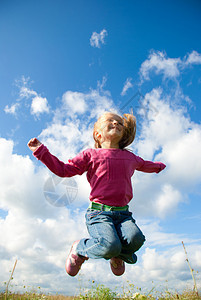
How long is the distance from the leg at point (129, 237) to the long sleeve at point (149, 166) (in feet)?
3.54

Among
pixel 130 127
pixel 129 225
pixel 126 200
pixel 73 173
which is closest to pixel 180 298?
pixel 129 225

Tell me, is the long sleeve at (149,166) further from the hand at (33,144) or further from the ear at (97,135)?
the hand at (33,144)

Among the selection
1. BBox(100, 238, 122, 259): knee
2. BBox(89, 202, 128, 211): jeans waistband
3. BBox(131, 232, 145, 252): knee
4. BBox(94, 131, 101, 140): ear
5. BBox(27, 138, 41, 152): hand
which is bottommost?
BBox(100, 238, 122, 259): knee

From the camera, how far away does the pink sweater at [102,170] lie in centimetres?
391

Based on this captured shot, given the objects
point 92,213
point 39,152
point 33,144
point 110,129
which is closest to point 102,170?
point 92,213

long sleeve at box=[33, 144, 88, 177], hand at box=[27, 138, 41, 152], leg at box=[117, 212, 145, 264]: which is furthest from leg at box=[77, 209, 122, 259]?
hand at box=[27, 138, 41, 152]

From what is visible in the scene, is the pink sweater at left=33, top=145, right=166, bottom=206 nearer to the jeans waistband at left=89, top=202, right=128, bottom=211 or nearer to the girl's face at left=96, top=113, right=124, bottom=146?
the jeans waistband at left=89, top=202, right=128, bottom=211

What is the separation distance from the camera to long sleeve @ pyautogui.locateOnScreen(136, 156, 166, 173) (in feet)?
15.3

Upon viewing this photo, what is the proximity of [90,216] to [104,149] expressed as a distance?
45.3 inches

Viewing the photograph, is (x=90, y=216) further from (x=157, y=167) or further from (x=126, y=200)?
(x=157, y=167)

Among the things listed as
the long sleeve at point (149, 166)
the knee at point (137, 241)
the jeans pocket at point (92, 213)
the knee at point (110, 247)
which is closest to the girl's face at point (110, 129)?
the long sleeve at point (149, 166)

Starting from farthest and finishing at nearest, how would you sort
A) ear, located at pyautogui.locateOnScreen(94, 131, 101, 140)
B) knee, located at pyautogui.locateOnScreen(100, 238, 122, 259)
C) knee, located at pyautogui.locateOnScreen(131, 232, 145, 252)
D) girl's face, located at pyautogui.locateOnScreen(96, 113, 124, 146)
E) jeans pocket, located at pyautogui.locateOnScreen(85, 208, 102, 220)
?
ear, located at pyautogui.locateOnScreen(94, 131, 101, 140), girl's face, located at pyautogui.locateOnScreen(96, 113, 124, 146), jeans pocket, located at pyautogui.locateOnScreen(85, 208, 102, 220), knee, located at pyautogui.locateOnScreen(131, 232, 145, 252), knee, located at pyautogui.locateOnScreen(100, 238, 122, 259)

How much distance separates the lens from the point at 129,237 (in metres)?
3.68

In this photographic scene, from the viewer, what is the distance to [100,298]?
407 cm
